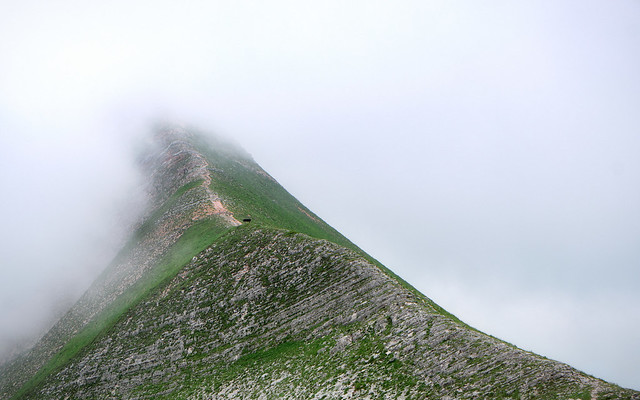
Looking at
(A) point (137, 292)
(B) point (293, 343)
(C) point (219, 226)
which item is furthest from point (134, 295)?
(B) point (293, 343)

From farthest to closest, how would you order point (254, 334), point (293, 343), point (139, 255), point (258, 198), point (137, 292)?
point (258, 198) < point (139, 255) < point (137, 292) < point (254, 334) < point (293, 343)

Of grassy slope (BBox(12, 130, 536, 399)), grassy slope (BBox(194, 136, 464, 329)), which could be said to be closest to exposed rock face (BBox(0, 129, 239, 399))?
grassy slope (BBox(12, 130, 536, 399))

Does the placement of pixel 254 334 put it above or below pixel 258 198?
below

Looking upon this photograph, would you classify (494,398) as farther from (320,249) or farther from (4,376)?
(4,376)

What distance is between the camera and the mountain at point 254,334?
99.2 feet

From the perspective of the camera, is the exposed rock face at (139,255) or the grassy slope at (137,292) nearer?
the grassy slope at (137,292)

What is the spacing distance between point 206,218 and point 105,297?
19207 mm

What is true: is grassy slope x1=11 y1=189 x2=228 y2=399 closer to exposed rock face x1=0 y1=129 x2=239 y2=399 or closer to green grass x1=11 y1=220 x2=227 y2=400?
green grass x1=11 y1=220 x2=227 y2=400

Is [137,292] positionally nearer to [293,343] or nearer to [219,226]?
[219,226]

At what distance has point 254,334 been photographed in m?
44.5

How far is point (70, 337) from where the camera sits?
214ft

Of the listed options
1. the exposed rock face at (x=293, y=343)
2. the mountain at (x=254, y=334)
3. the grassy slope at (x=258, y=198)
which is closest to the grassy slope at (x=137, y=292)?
the mountain at (x=254, y=334)

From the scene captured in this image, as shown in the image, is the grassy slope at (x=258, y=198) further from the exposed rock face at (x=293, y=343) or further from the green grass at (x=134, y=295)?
the exposed rock face at (x=293, y=343)

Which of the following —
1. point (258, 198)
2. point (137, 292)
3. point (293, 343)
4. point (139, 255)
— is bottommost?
point (137, 292)
